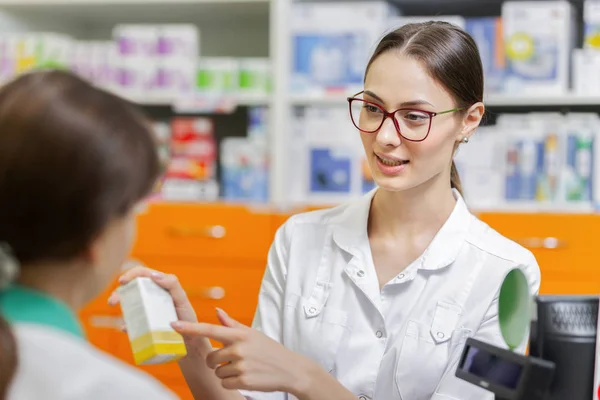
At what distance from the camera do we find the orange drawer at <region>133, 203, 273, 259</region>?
9.12ft

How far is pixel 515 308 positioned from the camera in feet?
3.16

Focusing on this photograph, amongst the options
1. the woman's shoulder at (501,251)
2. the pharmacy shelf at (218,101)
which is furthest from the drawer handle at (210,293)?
the woman's shoulder at (501,251)

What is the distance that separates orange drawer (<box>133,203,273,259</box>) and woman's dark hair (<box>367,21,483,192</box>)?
1.26 meters

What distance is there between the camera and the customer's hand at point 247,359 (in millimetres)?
1085

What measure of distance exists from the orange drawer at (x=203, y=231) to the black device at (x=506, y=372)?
1831 millimetres

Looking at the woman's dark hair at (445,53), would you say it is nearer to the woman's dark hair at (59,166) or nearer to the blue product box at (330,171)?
the woman's dark hair at (59,166)

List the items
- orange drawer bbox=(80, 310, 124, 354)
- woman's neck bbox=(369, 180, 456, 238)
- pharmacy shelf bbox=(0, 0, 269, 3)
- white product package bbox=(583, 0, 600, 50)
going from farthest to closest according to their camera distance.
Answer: pharmacy shelf bbox=(0, 0, 269, 3)
orange drawer bbox=(80, 310, 124, 354)
white product package bbox=(583, 0, 600, 50)
woman's neck bbox=(369, 180, 456, 238)

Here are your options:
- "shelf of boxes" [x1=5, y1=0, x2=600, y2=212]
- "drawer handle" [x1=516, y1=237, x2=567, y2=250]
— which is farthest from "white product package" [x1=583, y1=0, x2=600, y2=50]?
"drawer handle" [x1=516, y1=237, x2=567, y2=250]

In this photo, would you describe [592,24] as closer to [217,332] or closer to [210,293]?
[210,293]

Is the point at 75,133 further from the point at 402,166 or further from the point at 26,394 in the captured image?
the point at 402,166

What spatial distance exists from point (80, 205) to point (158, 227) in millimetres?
2121

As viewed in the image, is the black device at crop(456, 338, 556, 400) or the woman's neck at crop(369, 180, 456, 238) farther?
the woman's neck at crop(369, 180, 456, 238)

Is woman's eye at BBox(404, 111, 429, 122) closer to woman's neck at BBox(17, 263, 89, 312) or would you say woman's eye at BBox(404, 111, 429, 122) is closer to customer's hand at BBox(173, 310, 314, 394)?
customer's hand at BBox(173, 310, 314, 394)

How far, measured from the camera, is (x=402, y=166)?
60.3 inches
